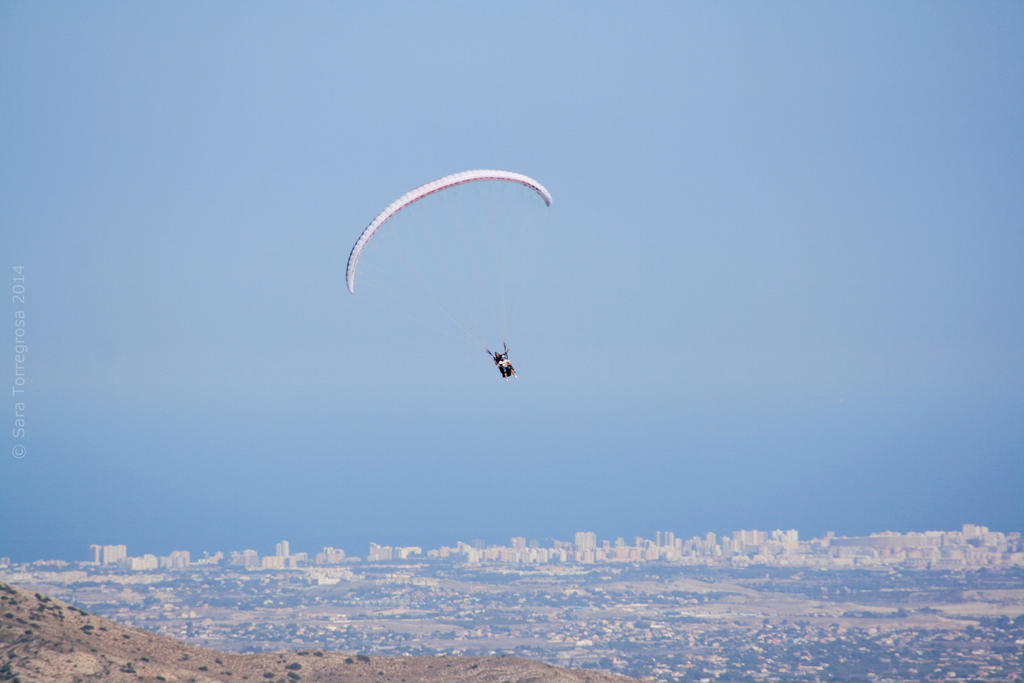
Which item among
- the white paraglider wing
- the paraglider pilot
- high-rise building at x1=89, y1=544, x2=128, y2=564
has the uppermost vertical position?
the white paraglider wing

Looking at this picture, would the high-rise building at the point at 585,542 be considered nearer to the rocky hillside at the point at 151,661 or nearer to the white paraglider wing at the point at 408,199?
the rocky hillside at the point at 151,661

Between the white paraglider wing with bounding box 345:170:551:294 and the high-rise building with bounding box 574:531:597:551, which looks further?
the high-rise building with bounding box 574:531:597:551

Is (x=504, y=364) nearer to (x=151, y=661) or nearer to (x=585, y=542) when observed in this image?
(x=151, y=661)

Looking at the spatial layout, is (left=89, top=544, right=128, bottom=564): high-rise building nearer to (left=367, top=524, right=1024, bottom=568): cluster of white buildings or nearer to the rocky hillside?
(left=367, top=524, right=1024, bottom=568): cluster of white buildings

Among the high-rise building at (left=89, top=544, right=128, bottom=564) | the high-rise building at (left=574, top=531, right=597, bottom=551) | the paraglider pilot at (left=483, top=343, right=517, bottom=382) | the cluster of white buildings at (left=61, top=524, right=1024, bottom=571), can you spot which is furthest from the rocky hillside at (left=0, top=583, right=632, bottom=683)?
the high-rise building at (left=574, top=531, right=597, bottom=551)

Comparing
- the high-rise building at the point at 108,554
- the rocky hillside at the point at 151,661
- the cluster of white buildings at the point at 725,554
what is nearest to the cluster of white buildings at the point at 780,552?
the cluster of white buildings at the point at 725,554

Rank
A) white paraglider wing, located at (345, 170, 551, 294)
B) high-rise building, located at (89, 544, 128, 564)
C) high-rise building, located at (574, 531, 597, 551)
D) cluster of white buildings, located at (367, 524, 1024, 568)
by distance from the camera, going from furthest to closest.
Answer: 1. high-rise building, located at (574, 531, 597, 551)
2. high-rise building, located at (89, 544, 128, 564)
3. cluster of white buildings, located at (367, 524, 1024, 568)
4. white paraglider wing, located at (345, 170, 551, 294)

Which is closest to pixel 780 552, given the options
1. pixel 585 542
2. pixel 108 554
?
pixel 585 542

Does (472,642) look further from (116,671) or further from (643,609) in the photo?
(116,671)
